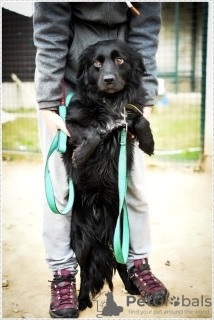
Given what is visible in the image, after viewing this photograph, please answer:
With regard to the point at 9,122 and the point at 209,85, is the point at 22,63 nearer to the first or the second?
the point at 9,122

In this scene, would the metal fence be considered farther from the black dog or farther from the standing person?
the black dog

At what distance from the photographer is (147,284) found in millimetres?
1944

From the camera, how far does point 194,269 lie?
2.18 metres

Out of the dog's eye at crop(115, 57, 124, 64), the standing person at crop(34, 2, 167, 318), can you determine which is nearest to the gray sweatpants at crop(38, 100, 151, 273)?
the standing person at crop(34, 2, 167, 318)

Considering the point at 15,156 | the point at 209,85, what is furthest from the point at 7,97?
the point at 209,85

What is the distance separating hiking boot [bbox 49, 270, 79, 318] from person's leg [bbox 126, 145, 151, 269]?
37 centimetres

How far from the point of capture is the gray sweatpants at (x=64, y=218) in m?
1.86

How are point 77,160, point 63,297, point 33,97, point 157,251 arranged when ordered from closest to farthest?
1. point 77,160
2. point 63,297
3. point 157,251
4. point 33,97

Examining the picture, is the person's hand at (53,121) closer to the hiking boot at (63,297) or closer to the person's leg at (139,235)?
the person's leg at (139,235)

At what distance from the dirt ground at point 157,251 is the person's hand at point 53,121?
0.93m

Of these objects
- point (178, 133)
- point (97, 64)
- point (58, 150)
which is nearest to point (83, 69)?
point (97, 64)

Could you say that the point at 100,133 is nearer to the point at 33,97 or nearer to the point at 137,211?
the point at 137,211

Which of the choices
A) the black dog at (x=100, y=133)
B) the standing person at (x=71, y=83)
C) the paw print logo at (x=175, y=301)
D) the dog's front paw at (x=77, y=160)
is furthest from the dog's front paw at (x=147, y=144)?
the paw print logo at (x=175, y=301)

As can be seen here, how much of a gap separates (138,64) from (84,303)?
1.27 metres
